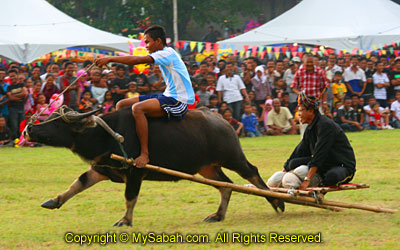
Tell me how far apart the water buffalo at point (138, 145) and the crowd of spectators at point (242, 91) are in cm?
526

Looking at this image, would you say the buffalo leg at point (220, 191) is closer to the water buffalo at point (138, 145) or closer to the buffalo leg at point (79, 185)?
the water buffalo at point (138, 145)

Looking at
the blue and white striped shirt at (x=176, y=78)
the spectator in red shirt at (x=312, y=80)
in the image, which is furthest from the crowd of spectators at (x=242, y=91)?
the blue and white striped shirt at (x=176, y=78)

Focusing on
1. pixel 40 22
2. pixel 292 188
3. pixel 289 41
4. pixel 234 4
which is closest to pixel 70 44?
pixel 40 22

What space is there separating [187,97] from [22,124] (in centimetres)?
867

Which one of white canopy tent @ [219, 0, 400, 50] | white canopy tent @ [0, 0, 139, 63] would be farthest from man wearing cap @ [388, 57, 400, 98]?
white canopy tent @ [0, 0, 139, 63]

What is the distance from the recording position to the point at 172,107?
732cm

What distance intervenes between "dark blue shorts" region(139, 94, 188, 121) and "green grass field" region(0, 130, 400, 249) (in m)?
1.21

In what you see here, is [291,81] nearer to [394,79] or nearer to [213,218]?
[394,79]

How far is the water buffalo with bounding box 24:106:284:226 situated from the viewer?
7.10m

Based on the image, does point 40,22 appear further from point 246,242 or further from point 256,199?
point 246,242

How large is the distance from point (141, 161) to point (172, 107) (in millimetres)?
722

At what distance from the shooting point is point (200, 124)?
7.63m

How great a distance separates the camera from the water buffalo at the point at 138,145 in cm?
710

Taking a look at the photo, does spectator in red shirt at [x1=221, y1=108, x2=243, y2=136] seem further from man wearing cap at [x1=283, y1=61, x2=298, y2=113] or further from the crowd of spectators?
man wearing cap at [x1=283, y1=61, x2=298, y2=113]
